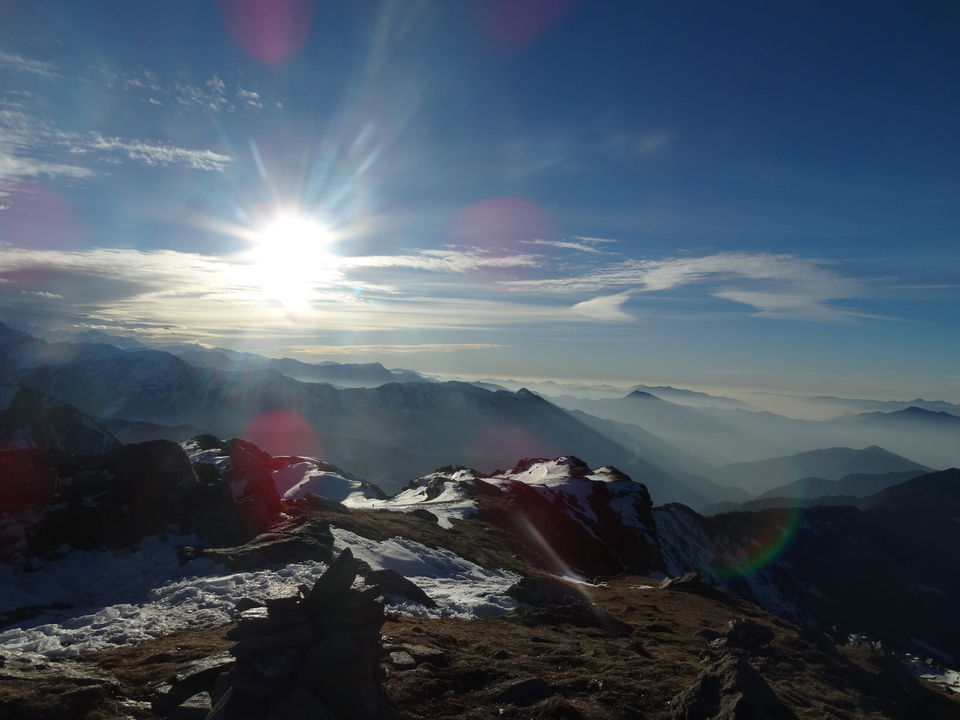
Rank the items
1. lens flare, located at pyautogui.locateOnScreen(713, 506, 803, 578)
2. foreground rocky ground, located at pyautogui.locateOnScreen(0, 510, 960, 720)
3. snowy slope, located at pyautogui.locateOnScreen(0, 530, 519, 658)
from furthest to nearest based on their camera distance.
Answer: lens flare, located at pyautogui.locateOnScreen(713, 506, 803, 578)
snowy slope, located at pyautogui.locateOnScreen(0, 530, 519, 658)
foreground rocky ground, located at pyautogui.locateOnScreen(0, 510, 960, 720)

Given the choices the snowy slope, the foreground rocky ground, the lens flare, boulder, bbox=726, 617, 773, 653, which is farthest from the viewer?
the lens flare

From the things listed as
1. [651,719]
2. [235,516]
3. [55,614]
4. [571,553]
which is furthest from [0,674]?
[571,553]

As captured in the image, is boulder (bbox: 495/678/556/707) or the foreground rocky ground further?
boulder (bbox: 495/678/556/707)

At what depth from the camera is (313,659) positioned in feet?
49.3

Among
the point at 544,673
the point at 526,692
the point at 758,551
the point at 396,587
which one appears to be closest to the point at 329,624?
the point at 526,692

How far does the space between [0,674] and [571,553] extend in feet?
225

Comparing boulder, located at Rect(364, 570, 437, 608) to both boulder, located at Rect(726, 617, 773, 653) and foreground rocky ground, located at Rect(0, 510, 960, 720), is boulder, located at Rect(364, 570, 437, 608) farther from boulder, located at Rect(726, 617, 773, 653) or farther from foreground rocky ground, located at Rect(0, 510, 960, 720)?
boulder, located at Rect(726, 617, 773, 653)

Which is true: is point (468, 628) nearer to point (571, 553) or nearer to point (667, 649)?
point (667, 649)

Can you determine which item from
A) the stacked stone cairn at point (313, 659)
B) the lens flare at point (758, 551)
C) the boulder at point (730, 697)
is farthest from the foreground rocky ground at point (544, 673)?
the lens flare at point (758, 551)

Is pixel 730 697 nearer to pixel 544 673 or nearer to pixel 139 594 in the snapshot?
pixel 544 673

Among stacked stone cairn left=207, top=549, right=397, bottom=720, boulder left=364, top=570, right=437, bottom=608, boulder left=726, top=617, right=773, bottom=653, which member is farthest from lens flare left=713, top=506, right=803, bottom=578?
stacked stone cairn left=207, top=549, right=397, bottom=720

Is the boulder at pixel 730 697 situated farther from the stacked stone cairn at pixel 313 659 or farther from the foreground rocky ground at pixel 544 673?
the stacked stone cairn at pixel 313 659

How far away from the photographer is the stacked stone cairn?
14.0 meters

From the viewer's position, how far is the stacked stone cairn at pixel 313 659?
14.0 m
